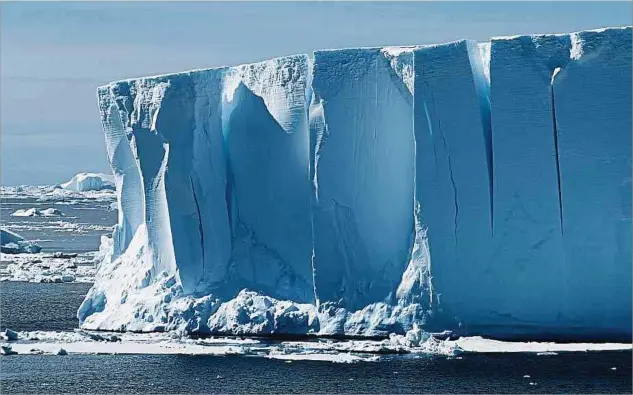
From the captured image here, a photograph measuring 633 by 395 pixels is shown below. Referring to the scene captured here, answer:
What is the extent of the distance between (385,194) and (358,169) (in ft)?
1.54

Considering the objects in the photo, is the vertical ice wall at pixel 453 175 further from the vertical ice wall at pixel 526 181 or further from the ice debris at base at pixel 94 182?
the ice debris at base at pixel 94 182

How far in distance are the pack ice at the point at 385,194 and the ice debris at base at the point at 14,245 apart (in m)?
11.9

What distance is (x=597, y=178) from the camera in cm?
1493

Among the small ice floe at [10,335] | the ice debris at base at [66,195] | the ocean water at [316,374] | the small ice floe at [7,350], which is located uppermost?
the ice debris at base at [66,195]

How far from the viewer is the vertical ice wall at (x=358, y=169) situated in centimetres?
1608

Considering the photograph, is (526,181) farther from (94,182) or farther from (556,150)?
(94,182)

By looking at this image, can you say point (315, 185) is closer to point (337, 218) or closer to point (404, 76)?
point (337, 218)

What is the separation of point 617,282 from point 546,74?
8.57 feet

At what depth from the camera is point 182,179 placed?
56.1 ft

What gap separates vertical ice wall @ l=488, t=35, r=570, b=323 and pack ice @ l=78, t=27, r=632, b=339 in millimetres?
18

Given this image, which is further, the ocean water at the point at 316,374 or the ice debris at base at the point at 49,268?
the ice debris at base at the point at 49,268

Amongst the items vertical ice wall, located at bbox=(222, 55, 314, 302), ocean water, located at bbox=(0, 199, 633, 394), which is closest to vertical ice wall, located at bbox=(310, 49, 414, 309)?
vertical ice wall, located at bbox=(222, 55, 314, 302)

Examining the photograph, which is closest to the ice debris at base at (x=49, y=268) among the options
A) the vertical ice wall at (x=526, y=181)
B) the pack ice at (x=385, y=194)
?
the pack ice at (x=385, y=194)

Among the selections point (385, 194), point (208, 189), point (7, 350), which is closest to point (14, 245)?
point (208, 189)
